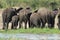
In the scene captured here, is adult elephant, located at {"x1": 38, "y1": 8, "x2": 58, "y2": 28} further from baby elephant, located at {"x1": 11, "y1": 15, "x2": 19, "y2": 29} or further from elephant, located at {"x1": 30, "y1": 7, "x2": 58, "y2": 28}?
baby elephant, located at {"x1": 11, "y1": 15, "x2": 19, "y2": 29}

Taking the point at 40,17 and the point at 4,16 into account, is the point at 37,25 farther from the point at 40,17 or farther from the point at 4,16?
the point at 4,16

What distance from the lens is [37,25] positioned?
20188 millimetres

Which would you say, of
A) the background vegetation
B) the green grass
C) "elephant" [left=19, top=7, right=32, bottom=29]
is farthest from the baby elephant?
the background vegetation

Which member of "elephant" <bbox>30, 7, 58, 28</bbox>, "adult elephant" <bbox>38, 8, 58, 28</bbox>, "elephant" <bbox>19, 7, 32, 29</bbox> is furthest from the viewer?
"elephant" <bbox>19, 7, 32, 29</bbox>

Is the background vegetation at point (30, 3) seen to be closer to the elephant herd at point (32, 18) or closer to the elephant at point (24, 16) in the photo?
the elephant herd at point (32, 18)

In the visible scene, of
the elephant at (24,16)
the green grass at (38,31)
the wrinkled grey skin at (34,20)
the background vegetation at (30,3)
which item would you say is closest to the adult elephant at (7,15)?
the elephant at (24,16)

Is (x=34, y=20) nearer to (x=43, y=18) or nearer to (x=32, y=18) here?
(x=32, y=18)

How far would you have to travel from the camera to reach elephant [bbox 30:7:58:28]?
66.7 ft

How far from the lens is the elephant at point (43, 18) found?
20.3 metres

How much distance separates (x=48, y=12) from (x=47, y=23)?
2.27ft

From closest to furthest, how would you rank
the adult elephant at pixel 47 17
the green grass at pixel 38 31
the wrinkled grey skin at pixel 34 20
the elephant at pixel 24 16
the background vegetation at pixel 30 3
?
the green grass at pixel 38 31 → the wrinkled grey skin at pixel 34 20 → the adult elephant at pixel 47 17 → the elephant at pixel 24 16 → the background vegetation at pixel 30 3

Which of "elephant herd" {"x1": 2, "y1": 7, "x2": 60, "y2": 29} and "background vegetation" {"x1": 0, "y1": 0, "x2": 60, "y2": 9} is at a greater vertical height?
"background vegetation" {"x1": 0, "y1": 0, "x2": 60, "y2": 9}

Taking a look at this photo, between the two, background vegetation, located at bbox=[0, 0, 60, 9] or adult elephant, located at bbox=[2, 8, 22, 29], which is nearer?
adult elephant, located at bbox=[2, 8, 22, 29]

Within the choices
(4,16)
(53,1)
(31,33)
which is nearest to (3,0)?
(53,1)
